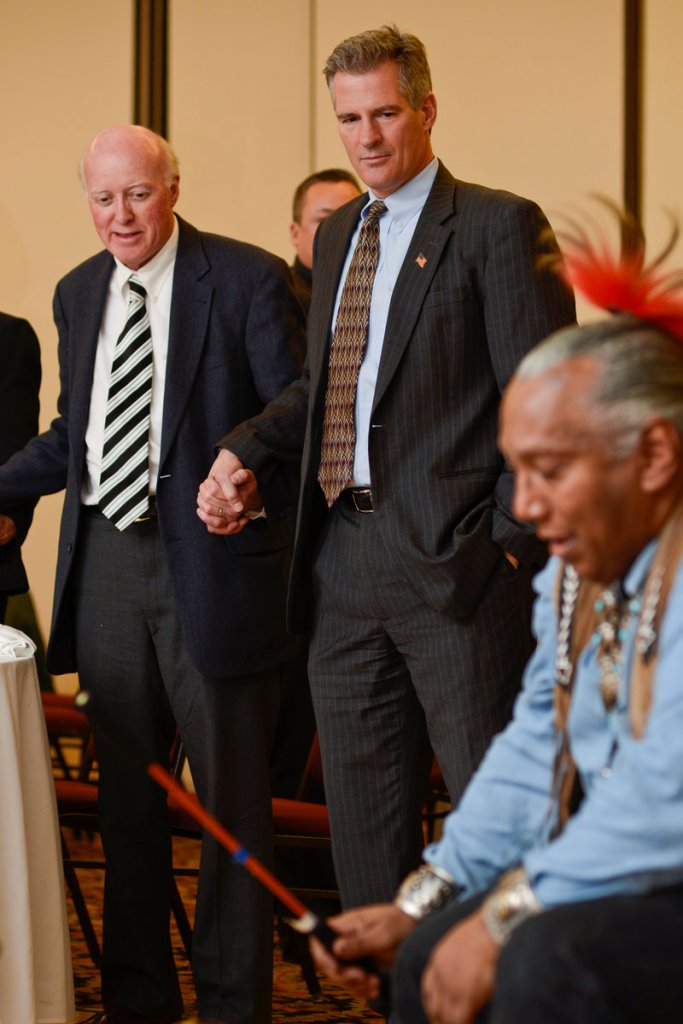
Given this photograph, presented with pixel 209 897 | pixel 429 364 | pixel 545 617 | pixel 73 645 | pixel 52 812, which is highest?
pixel 429 364

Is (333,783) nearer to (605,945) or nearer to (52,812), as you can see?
(52,812)

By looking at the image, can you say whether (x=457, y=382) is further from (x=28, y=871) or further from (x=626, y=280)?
(x=28, y=871)

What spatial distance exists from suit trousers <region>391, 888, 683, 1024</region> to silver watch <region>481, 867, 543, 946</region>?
0.15 ft

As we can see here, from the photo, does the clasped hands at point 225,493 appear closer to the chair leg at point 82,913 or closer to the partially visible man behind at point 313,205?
the chair leg at point 82,913

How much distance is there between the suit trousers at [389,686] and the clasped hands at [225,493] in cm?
17

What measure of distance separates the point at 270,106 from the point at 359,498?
10.7ft

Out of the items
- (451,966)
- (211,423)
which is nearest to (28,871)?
(211,423)

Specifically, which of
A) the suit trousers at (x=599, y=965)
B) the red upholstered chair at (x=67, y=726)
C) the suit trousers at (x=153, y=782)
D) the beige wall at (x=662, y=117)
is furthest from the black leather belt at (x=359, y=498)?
the beige wall at (x=662, y=117)

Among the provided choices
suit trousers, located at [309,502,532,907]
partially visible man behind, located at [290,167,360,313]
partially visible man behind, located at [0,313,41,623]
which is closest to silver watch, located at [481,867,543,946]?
suit trousers, located at [309,502,532,907]

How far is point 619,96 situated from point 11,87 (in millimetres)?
2325

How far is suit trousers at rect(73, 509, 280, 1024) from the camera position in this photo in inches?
112

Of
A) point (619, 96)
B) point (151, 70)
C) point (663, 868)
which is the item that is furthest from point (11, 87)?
point (663, 868)

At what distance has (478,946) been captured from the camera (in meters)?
1.55

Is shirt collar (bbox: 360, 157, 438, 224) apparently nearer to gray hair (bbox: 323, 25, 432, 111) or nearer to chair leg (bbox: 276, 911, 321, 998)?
gray hair (bbox: 323, 25, 432, 111)
